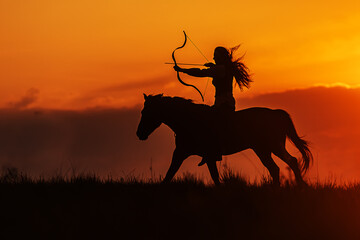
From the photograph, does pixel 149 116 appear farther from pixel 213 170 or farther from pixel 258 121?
pixel 258 121

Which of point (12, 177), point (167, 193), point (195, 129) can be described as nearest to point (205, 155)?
point (195, 129)

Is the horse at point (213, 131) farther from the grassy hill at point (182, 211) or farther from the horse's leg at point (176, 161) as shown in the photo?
the grassy hill at point (182, 211)

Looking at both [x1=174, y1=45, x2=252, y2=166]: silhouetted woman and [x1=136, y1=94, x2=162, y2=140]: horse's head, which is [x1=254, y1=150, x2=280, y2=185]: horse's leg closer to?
[x1=174, y1=45, x2=252, y2=166]: silhouetted woman

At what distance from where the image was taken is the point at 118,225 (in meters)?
8.08

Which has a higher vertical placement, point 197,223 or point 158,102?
point 158,102

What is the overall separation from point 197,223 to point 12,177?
15.5ft

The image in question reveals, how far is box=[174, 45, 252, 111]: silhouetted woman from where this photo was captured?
11.9 metres

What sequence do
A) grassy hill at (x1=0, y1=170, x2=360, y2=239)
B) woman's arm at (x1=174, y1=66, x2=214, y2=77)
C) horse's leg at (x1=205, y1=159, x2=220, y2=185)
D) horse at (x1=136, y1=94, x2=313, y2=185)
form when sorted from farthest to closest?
horse at (x1=136, y1=94, x2=313, y2=185) → woman's arm at (x1=174, y1=66, x2=214, y2=77) → horse's leg at (x1=205, y1=159, x2=220, y2=185) → grassy hill at (x1=0, y1=170, x2=360, y2=239)

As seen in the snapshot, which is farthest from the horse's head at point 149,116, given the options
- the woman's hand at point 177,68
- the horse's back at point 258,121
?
the horse's back at point 258,121

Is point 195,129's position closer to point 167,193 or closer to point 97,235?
point 167,193

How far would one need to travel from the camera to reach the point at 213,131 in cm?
1225

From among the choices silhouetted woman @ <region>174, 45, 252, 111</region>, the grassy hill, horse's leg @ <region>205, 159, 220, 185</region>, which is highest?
silhouetted woman @ <region>174, 45, 252, 111</region>

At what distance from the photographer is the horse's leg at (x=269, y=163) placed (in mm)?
12363

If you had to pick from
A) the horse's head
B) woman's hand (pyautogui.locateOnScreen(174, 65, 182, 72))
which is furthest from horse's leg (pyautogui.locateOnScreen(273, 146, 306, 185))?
woman's hand (pyautogui.locateOnScreen(174, 65, 182, 72))
